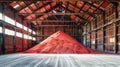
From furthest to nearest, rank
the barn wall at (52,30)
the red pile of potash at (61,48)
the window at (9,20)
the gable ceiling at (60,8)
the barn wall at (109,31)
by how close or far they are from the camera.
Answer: the barn wall at (52,30) → the gable ceiling at (60,8) → the window at (9,20) → the red pile of potash at (61,48) → the barn wall at (109,31)

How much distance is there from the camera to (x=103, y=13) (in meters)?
21.7

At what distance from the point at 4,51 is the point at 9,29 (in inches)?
121

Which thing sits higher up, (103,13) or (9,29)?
(103,13)

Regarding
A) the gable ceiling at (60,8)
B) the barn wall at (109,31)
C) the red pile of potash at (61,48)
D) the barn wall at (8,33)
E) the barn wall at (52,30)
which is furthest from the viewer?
the barn wall at (52,30)

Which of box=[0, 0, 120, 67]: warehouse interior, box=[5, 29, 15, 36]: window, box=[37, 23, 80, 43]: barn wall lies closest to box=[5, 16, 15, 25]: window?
box=[0, 0, 120, 67]: warehouse interior

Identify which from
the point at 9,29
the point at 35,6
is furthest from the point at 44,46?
the point at 35,6

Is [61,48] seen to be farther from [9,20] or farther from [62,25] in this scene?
[62,25]

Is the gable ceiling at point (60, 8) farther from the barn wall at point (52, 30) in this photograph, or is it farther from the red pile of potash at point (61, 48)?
the red pile of potash at point (61, 48)

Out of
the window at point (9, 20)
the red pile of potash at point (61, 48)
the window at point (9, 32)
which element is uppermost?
the window at point (9, 20)

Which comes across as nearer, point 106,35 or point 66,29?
point 106,35

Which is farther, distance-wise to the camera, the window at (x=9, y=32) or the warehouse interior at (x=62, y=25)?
the window at (x=9, y=32)

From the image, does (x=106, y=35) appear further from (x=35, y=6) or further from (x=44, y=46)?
(x=35, y=6)

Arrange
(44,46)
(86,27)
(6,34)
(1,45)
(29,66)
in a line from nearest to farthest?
1. (29,66)
2. (1,45)
3. (6,34)
4. (44,46)
5. (86,27)

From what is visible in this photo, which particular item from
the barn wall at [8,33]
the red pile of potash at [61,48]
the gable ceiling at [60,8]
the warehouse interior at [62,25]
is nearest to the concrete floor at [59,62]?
the warehouse interior at [62,25]
